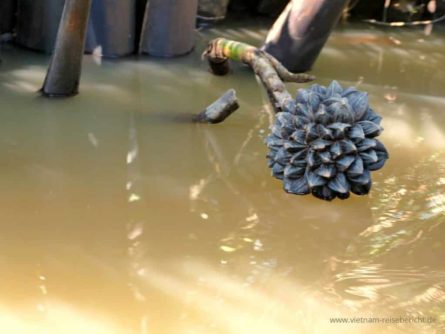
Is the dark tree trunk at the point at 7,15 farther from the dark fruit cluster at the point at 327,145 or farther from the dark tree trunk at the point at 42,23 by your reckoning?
the dark fruit cluster at the point at 327,145

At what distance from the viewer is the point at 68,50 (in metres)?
1.48

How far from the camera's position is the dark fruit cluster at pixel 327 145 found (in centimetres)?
104

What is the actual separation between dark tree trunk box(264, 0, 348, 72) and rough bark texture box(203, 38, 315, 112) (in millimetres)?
114

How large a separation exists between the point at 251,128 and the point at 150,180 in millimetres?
345

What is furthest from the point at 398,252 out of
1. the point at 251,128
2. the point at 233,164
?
the point at 251,128

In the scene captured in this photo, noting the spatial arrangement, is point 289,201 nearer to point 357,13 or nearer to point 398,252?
point 398,252

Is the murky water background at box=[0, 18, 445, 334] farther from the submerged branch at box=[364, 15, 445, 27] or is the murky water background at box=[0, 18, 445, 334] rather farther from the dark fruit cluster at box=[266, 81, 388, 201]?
the submerged branch at box=[364, 15, 445, 27]

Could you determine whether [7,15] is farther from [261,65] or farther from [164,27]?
[261,65]

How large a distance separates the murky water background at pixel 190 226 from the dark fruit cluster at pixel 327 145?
0.03 metres

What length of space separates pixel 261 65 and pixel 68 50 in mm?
417

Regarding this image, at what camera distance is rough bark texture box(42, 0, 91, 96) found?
1469mm

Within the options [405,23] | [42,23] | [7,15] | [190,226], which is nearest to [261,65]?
[190,226]

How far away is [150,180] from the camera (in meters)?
1.11

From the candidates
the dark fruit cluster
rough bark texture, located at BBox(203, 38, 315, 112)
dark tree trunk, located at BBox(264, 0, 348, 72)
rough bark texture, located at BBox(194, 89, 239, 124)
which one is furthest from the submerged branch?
the dark fruit cluster
